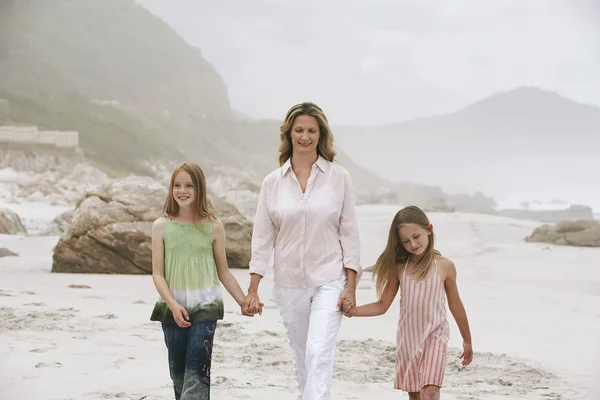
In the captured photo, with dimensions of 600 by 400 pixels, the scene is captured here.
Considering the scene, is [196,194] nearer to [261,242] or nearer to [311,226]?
[261,242]

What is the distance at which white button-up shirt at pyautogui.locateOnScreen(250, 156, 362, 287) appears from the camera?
361 centimetres

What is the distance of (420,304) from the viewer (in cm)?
352

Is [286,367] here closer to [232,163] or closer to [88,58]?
[232,163]

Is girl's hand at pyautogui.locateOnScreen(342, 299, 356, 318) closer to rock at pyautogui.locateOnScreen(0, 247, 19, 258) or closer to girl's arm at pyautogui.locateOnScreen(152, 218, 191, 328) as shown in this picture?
girl's arm at pyautogui.locateOnScreen(152, 218, 191, 328)

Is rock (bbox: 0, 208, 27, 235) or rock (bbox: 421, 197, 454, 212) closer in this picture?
rock (bbox: 0, 208, 27, 235)

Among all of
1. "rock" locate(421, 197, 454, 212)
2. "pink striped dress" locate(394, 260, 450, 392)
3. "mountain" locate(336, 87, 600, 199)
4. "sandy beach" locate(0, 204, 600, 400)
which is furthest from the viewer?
"mountain" locate(336, 87, 600, 199)

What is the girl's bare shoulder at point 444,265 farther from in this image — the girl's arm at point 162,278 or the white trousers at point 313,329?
the girl's arm at point 162,278

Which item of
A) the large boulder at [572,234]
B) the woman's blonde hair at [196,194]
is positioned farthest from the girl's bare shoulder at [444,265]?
the large boulder at [572,234]

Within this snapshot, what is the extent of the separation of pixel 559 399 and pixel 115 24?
3744 inches

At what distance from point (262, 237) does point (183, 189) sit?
47 cm

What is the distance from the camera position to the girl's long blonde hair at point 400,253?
3.54 m

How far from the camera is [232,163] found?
2771 inches

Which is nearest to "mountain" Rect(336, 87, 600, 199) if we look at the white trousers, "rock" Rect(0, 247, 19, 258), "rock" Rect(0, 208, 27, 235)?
"rock" Rect(0, 208, 27, 235)

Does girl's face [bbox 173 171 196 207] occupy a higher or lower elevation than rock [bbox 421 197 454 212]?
lower
